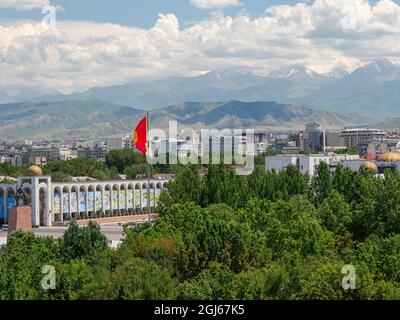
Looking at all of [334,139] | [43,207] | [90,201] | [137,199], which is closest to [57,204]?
[43,207]

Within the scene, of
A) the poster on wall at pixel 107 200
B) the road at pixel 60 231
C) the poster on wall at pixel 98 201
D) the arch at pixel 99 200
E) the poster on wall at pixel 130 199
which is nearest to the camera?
the road at pixel 60 231

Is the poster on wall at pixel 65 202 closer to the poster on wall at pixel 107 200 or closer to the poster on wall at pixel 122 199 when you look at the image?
the poster on wall at pixel 107 200

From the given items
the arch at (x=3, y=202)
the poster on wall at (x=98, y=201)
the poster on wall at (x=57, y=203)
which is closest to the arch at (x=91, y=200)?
the poster on wall at (x=98, y=201)

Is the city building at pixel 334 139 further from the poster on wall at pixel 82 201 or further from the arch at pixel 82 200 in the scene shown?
the poster on wall at pixel 82 201

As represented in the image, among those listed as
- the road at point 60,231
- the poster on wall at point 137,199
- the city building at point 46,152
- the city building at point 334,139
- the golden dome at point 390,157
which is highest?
the city building at point 334,139

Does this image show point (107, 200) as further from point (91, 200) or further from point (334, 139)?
point (334, 139)

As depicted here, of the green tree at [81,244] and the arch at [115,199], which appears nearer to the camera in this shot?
the green tree at [81,244]

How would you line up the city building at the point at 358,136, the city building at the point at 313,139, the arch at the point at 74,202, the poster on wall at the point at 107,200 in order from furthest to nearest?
the city building at the point at 358,136, the city building at the point at 313,139, the poster on wall at the point at 107,200, the arch at the point at 74,202

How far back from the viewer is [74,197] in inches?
2525

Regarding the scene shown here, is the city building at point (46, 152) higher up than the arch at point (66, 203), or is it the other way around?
the city building at point (46, 152)

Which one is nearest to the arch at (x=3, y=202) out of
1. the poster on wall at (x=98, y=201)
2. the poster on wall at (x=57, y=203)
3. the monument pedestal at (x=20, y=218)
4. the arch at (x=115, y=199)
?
the poster on wall at (x=57, y=203)

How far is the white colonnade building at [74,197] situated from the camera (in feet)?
195

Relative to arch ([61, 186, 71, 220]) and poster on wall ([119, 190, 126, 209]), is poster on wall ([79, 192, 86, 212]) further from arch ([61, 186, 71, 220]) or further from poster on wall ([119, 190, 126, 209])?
poster on wall ([119, 190, 126, 209])
